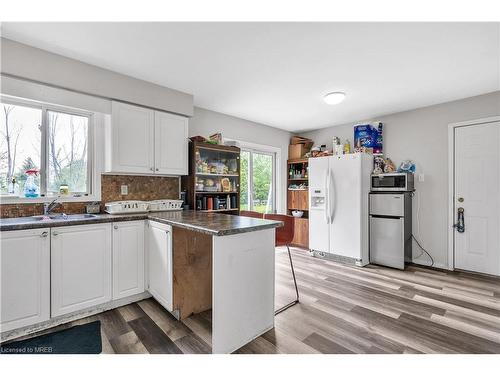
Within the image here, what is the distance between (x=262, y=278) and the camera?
6.50 ft

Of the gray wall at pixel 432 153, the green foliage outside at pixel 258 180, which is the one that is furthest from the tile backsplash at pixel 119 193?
the gray wall at pixel 432 153

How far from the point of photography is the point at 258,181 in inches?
196

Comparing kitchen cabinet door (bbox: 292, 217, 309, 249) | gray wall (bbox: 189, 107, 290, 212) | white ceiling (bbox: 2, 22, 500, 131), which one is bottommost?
kitchen cabinet door (bbox: 292, 217, 309, 249)

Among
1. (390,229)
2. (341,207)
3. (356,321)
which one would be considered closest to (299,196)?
(341,207)

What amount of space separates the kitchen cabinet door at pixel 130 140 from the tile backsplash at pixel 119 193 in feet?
0.84

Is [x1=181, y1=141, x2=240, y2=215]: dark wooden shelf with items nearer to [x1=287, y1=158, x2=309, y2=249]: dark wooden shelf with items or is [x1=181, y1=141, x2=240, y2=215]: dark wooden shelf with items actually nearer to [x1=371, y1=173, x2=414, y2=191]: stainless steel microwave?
[x1=287, y1=158, x2=309, y2=249]: dark wooden shelf with items

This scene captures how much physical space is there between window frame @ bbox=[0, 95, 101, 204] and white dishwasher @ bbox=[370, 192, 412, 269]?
3823mm

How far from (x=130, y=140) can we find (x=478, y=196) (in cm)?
453

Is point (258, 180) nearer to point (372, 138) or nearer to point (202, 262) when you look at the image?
point (372, 138)

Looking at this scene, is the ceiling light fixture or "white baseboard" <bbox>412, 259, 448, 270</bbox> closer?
the ceiling light fixture

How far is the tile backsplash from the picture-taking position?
7.79ft

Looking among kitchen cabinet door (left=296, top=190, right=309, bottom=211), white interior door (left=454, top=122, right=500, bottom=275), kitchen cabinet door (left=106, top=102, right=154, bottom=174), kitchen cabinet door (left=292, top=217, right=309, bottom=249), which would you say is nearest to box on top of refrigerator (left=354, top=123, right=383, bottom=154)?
white interior door (left=454, top=122, right=500, bottom=275)

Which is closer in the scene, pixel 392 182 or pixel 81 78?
pixel 81 78
